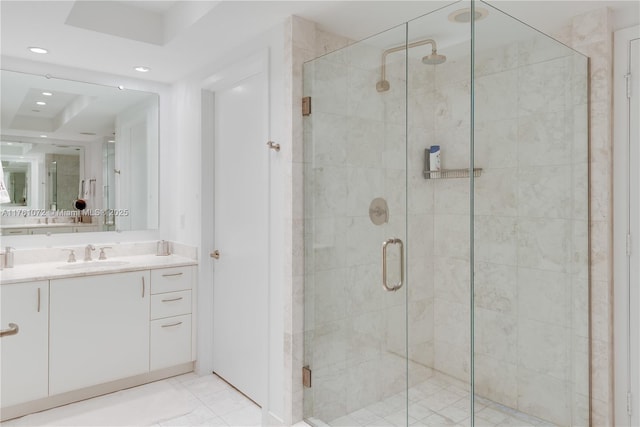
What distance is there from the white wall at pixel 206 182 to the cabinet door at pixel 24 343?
3.25 ft

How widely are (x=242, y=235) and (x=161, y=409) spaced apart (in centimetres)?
120

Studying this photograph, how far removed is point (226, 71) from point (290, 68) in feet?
2.60

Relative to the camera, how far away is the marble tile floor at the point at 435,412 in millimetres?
2035

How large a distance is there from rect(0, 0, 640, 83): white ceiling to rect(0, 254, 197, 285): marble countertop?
56.7 inches

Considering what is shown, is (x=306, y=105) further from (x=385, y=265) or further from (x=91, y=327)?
(x=91, y=327)

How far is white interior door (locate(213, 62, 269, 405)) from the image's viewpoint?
2.62 metres

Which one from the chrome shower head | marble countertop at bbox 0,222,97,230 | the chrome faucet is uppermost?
the chrome shower head

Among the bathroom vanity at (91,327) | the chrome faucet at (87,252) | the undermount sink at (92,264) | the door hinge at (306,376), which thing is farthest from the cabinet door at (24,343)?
the door hinge at (306,376)

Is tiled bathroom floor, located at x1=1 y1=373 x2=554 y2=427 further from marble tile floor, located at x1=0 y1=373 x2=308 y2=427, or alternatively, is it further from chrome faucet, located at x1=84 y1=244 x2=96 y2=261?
chrome faucet, located at x1=84 y1=244 x2=96 y2=261

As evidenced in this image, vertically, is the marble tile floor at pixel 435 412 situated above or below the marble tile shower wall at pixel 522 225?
below

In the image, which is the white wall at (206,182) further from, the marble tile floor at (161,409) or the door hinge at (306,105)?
the marble tile floor at (161,409)

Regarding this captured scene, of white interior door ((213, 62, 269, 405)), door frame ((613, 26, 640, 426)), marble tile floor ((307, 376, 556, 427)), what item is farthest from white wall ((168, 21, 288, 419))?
door frame ((613, 26, 640, 426))

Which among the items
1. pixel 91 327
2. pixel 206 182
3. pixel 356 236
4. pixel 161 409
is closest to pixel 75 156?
pixel 206 182

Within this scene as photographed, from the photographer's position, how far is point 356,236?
84.9 inches
